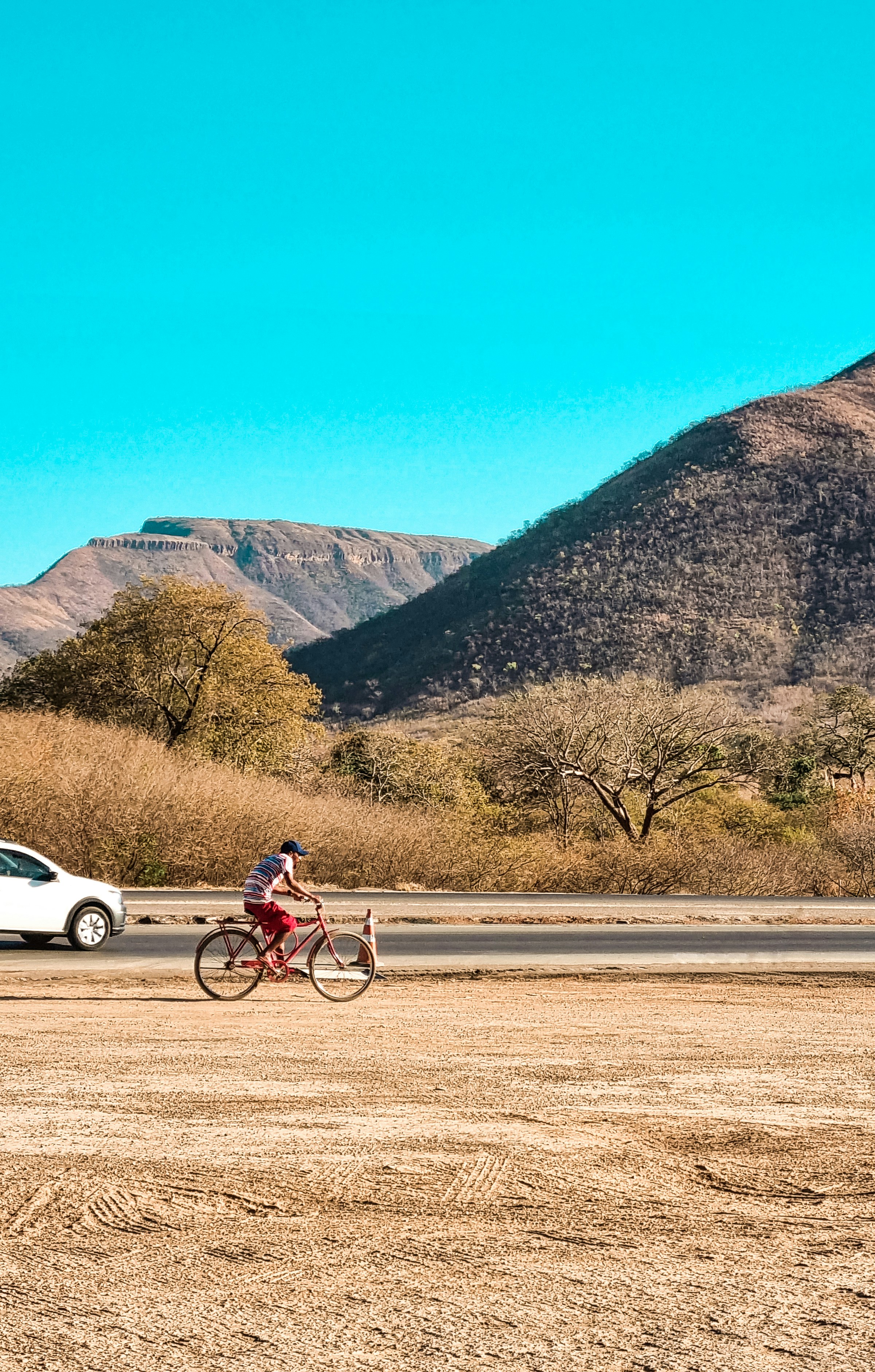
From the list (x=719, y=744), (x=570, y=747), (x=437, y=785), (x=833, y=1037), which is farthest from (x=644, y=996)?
(x=437, y=785)

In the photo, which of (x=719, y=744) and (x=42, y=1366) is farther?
(x=719, y=744)

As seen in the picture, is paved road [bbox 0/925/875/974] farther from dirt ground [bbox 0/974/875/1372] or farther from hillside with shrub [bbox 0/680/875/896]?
hillside with shrub [bbox 0/680/875/896]

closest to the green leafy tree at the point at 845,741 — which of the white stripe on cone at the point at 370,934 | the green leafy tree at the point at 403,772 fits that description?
the green leafy tree at the point at 403,772

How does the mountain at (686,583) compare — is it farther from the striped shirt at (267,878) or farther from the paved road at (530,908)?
the striped shirt at (267,878)

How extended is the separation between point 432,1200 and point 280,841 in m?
23.6

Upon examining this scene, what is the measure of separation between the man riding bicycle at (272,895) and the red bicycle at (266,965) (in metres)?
0.12

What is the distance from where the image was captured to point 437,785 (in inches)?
1705

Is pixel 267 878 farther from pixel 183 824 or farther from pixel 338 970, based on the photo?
pixel 183 824

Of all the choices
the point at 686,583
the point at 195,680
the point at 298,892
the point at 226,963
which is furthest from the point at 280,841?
the point at 686,583

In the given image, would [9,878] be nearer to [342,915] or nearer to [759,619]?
[342,915]

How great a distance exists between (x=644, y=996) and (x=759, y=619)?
8781 centimetres

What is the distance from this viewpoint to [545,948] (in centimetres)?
1958

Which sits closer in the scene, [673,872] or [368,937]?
[368,937]

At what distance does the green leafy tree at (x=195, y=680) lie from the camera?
41125mm
